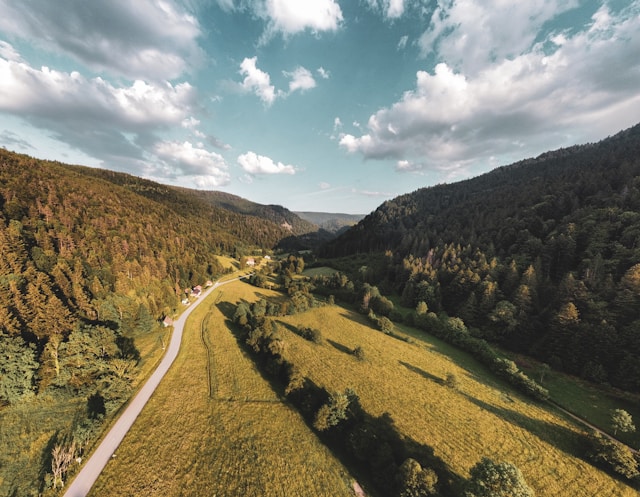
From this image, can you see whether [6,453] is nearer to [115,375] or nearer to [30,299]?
[115,375]

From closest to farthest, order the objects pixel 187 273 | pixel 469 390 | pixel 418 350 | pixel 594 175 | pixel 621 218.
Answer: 1. pixel 469 390
2. pixel 418 350
3. pixel 621 218
4. pixel 187 273
5. pixel 594 175

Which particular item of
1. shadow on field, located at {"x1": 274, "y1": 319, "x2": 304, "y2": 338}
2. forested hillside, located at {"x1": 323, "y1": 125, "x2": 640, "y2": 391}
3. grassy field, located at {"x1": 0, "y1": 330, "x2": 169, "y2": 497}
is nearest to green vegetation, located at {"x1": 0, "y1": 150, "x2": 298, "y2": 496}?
grassy field, located at {"x1": 0, "y1": 330, "x2": 169, "y2": 497}

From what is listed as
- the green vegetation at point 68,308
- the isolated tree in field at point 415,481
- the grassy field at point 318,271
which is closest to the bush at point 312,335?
the green vegetation at point 68,308

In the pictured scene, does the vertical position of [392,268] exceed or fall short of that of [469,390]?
it exceeds it

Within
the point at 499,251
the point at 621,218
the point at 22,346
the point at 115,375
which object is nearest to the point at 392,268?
the point at 499,251

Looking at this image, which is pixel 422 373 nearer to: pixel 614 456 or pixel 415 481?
pixel 614 456

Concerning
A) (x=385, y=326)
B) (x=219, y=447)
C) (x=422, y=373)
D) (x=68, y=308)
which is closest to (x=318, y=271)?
(x=385, y=326)

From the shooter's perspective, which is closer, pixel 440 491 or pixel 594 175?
pixel 440 491
